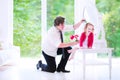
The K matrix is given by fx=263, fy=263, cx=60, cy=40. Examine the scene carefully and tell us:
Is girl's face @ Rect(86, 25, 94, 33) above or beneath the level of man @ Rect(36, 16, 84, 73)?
above

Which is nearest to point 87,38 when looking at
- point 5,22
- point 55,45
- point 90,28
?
point 90,28

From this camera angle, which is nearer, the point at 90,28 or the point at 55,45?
the point at 90,28

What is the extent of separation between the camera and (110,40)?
217 inches

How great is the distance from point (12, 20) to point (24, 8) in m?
0.35

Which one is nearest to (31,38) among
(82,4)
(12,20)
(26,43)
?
(26,43)

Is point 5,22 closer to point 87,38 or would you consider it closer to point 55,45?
point 55,45

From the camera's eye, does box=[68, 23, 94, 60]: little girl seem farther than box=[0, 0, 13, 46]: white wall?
No

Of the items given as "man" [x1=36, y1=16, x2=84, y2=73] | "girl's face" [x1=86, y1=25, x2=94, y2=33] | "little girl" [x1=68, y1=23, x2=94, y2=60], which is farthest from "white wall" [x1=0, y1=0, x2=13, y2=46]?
"girl's face" [x1=86, y1=25, x2=94, y2=33]

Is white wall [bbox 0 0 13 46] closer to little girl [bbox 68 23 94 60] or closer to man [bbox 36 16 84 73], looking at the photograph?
man [bbox 36 16 84 73]

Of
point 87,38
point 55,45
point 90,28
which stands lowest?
point 55,45

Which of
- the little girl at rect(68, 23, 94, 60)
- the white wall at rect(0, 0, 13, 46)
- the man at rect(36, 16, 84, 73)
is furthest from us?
the white wall at rect(0, 0, 13, 46)

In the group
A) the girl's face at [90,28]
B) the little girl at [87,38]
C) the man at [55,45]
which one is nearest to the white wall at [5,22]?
the man at [55,45]

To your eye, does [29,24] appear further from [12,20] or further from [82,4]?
[82,4]

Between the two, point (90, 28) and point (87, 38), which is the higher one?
point (90, 28)
